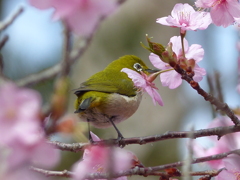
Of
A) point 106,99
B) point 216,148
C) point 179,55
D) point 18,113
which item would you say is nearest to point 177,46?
point 179,55

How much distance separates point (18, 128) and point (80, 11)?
249 millimetres

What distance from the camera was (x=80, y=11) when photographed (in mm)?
675

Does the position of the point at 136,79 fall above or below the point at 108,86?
below

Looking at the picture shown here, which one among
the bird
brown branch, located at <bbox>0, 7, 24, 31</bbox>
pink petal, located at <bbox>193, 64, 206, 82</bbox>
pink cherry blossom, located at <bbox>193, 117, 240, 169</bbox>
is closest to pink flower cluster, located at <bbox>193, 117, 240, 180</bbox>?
pink cherry blossom, located at <bbox>193, 117, 240, 169</bbox>

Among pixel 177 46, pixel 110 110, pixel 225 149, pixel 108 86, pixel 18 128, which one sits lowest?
pixel 18 128

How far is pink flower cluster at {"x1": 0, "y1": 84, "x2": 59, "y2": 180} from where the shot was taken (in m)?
0.58


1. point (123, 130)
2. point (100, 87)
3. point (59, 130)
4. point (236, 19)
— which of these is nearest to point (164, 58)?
point (236, 19)

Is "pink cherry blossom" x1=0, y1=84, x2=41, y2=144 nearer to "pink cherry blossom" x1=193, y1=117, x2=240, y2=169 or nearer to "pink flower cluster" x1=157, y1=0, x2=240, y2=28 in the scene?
"pink flower cluster" x1=157, y1=0, x2=240, y2=28

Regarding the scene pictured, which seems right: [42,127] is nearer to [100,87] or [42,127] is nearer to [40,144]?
[40,144]

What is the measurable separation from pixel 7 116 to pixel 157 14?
5.45m

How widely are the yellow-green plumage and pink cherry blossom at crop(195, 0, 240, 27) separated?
892mm

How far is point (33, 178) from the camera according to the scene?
0.60m

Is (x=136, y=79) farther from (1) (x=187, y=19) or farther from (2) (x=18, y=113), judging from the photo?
(2) (x=18, y=113)

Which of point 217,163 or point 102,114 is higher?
point 102,114
